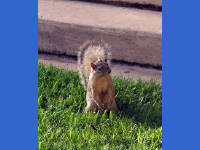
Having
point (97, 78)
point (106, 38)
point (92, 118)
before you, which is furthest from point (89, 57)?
point (106, 38)

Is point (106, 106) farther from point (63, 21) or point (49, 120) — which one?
point (63, 21)

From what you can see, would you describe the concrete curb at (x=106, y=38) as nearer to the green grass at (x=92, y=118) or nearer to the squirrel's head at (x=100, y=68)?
the green grass at (x=92, y=118)

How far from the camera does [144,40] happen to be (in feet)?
14.5

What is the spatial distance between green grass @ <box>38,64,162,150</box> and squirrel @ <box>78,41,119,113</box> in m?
0.09

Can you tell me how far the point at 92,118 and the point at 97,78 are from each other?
0.32 metres

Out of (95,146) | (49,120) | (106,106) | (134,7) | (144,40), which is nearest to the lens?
(95,146)

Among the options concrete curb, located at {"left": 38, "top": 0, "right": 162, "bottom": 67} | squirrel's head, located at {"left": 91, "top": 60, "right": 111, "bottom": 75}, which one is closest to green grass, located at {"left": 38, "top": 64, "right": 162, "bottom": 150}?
squirrel's head, located at {"left": 91, "top": 60, "right": 111, "bottom": 75}

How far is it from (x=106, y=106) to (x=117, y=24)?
1.16 meters

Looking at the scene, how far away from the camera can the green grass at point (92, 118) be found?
318 centimetres

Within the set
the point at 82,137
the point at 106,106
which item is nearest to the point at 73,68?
the point at 106,106

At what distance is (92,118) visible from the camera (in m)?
3.53

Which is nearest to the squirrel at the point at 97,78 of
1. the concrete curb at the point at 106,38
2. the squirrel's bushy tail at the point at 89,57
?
the squirrel's bushy tail at the point at 89,57

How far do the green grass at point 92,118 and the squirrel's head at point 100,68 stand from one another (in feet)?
1.15

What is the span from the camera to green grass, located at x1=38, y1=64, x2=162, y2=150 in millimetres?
3182
